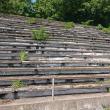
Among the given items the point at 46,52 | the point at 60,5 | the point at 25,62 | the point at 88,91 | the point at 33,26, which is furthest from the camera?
the point at 60,5

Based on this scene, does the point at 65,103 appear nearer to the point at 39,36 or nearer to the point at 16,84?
the point at 16,84

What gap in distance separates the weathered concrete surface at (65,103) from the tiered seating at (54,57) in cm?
27

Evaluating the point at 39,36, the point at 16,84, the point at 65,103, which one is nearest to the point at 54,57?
the point at 39,36

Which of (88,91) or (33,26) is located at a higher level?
(33,26)

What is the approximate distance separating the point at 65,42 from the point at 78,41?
76 cm

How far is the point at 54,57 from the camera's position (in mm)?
9766

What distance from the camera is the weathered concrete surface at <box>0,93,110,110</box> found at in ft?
20.9

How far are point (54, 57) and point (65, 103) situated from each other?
315cm

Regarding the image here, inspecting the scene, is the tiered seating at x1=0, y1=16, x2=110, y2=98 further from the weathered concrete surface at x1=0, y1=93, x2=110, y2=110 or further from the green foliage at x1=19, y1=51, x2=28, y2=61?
the weathered concrete surface at x1=0, y1=93, x2=110, y2=110

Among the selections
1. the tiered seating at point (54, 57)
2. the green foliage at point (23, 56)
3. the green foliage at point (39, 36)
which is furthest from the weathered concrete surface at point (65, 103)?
the green foliage at point (39, 36)

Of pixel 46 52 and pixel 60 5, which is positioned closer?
pixel 46 52

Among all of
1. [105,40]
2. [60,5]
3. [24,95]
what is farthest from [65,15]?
[24,95]

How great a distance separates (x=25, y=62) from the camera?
859 cm

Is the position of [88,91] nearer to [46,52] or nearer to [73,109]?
[73,109]
